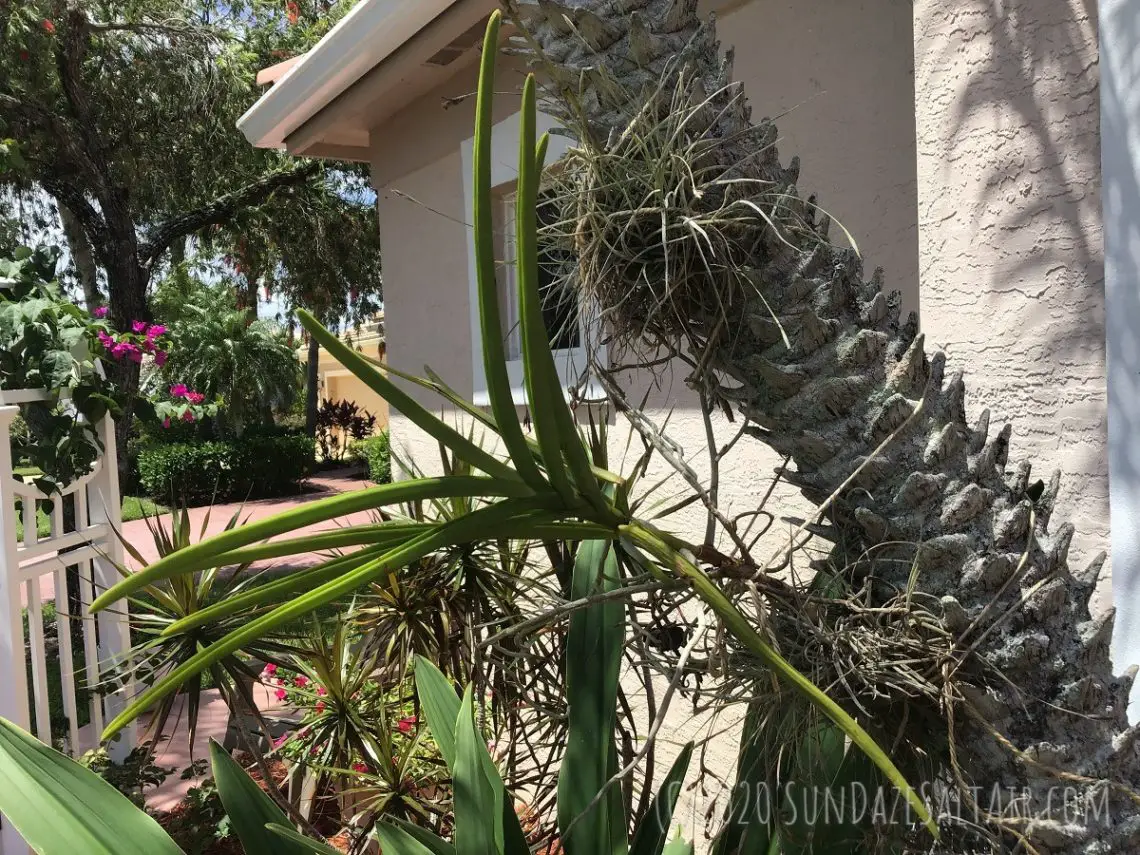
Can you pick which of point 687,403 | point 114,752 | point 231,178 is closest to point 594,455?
point 687,403

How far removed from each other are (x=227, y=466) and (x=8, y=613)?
15.5m

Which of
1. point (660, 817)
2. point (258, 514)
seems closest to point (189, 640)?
point (660, 817)

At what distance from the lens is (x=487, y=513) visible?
933 millimetres

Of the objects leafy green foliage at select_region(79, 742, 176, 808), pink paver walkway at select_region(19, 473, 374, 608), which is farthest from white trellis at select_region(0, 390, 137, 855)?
pink paver walkway at select_region(19, 473, 374, 608)

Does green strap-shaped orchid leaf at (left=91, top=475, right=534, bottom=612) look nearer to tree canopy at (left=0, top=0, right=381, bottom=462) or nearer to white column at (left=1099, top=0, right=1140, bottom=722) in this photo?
white column at (left=1099, top=0, right=1140, bottom=722)

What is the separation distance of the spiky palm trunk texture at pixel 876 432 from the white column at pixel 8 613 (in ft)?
10.2

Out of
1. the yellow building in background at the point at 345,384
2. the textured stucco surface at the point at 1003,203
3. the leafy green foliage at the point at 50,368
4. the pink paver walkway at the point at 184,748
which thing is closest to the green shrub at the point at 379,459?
the yellow building in background at the point at 345,384

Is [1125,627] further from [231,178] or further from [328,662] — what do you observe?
[231,178]

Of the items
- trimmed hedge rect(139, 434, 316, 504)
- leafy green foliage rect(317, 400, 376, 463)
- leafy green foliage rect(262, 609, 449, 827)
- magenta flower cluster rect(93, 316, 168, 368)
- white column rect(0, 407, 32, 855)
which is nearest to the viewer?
leafy green foliage rect(262, 609, 449, 827)

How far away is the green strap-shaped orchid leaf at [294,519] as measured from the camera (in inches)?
30.6

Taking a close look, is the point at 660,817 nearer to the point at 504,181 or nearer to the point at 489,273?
the point at 489,273

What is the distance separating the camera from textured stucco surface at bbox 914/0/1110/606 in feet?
6.08

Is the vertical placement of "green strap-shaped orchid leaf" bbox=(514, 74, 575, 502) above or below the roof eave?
below

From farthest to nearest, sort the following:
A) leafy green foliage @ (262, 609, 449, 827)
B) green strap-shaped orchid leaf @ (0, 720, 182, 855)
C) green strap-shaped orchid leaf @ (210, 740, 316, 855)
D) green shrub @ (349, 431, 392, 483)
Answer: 1. green shrub @ (349, 431, 392, 483)
2. leafy green foliage @ (262, 609, 449, 827)
3. green strap-shaped orchid leaf @ (210, 740, 316, 855)
4. green strap-shaped orchid leaf @ (0, 720, 182, 855)
